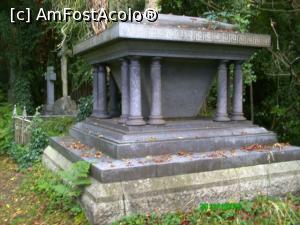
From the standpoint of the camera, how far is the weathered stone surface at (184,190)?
4418mm

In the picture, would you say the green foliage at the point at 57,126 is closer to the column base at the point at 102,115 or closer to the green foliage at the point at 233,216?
the column base at the point at 102,115

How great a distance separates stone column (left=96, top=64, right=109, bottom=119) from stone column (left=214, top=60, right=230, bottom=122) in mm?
2158

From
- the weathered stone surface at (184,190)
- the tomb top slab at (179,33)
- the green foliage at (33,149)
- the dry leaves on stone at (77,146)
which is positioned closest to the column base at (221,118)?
the weathered stone surface at (184,190)

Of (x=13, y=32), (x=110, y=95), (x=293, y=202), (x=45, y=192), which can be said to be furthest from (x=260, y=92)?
(x=13, y=32)

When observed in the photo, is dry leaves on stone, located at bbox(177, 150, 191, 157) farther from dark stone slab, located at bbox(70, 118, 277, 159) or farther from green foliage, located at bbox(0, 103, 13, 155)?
green foliage, located at bbox(0, 103, 13, 155)

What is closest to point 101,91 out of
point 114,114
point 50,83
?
point 114,114

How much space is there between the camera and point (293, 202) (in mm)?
5215

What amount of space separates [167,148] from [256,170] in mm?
1383

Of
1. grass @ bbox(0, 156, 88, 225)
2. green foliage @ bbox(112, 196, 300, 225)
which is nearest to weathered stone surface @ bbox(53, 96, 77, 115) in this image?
grass @ bbox(0, 156, 88, 225)

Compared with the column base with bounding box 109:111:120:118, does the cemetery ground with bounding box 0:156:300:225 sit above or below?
below

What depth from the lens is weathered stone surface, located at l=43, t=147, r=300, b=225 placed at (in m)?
4.42

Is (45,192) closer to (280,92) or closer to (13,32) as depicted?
(280,92)

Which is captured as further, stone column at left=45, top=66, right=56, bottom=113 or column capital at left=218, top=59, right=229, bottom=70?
stone column at left=45, top=66, right=56, bottom=113

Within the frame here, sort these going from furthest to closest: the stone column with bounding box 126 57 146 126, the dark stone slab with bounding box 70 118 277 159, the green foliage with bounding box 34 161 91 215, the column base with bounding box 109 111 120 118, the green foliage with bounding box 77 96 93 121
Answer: the green foliage with bounding box 77 96 93 121
the column base with bounding box 109 111 120 118
the stone column with bounding box 126 57 146 126
the dark stone slab with bounding box 70 118 277 159
the green foliage with bounding box 34 161 91 215
